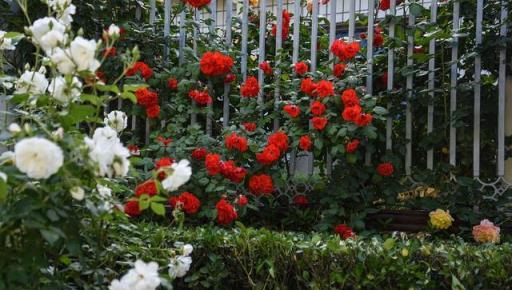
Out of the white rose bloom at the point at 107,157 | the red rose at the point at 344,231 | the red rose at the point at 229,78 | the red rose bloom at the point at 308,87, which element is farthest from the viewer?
the red rose at the point at 229,78

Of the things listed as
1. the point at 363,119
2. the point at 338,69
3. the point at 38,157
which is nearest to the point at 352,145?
the point at 363,119

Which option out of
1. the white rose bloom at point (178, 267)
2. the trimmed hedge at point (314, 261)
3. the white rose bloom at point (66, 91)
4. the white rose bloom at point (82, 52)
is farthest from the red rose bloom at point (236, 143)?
the white rose bloom at point (82, 52)

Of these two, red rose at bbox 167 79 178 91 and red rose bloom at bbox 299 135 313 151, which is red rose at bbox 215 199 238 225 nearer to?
red rose bloom at bbox 299 135 313 151

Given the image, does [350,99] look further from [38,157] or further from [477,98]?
[38,157]

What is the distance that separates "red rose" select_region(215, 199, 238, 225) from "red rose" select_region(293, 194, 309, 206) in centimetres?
37

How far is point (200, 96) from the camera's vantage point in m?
3.14

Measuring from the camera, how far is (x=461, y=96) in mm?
2850

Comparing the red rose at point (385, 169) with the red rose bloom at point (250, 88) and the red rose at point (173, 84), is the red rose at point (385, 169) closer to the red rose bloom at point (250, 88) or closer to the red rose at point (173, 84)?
the red rose bloom at point (250, 88)

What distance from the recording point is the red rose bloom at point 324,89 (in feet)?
A: 9.19

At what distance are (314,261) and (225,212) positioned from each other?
716 millimetres

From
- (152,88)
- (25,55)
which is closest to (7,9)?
(25,55)

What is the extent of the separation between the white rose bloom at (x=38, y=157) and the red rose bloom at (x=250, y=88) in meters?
1.90

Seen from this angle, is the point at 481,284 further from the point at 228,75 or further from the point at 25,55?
the point at 25,55

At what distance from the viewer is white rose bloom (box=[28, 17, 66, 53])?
1.36 m
